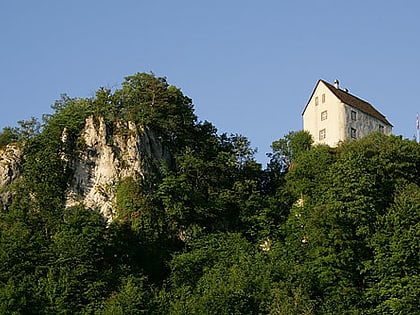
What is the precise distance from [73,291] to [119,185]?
32.4 feet

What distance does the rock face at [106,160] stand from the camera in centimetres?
5397

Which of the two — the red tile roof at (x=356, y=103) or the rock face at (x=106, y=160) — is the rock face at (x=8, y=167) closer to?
the rock face at (x=106, y=160)

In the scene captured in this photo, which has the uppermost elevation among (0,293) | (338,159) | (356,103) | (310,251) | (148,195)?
(356,103)

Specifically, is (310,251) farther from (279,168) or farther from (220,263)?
(279,168)

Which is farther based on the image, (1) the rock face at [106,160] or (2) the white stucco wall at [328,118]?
(2) the white stucco wall at [328,118]

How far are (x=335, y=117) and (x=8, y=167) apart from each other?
2498 centimetres

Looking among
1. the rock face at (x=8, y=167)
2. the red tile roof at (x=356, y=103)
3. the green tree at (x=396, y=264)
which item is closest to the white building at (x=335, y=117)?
the red tile roof at (x=356, y=103)

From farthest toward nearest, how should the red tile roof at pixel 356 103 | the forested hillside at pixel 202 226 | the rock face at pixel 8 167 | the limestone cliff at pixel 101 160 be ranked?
the red tile roof at pixel 356 103
the limestone cliff at pixel 101 160
the rock face at pixel 8 167
the forested hillside at pixel 202 226

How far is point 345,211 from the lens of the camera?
168 ft

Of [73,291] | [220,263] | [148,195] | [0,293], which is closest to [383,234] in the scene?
[220,263]

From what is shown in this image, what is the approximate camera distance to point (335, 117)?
64625 mm

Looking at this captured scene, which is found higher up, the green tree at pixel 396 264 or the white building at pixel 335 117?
the white building at pixel 335 117

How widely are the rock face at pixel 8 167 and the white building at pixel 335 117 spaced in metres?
22.8

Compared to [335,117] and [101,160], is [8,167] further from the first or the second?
[335,117]
